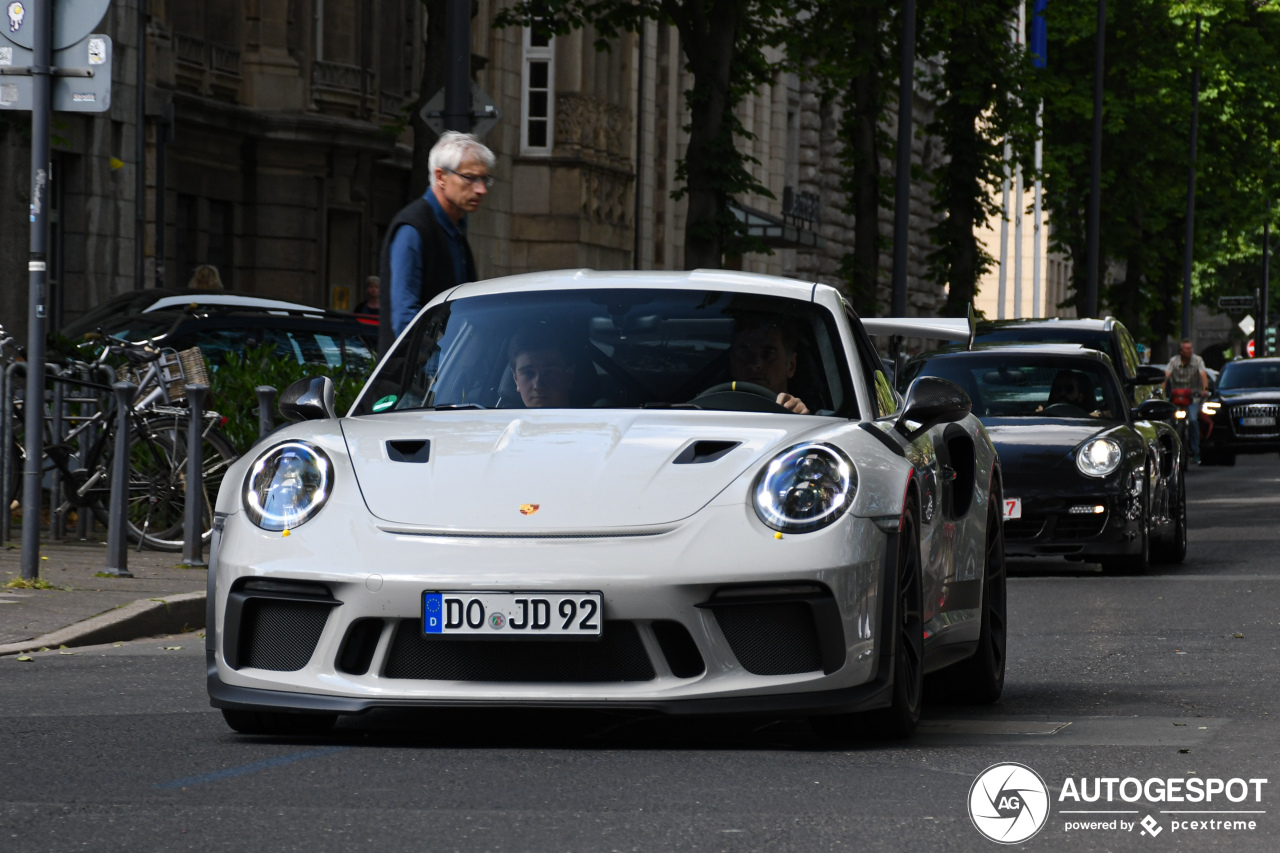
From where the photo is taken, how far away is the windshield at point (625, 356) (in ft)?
24.1

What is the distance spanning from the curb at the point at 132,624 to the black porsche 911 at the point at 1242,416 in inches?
1158

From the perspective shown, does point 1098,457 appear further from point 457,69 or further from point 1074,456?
point 457,69

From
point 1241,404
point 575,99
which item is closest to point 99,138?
point 575,99

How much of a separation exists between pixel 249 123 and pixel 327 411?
90.7 feet

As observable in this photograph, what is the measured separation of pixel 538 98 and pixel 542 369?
120 feet

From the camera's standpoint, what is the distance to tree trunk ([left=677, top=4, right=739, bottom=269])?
2703 cm

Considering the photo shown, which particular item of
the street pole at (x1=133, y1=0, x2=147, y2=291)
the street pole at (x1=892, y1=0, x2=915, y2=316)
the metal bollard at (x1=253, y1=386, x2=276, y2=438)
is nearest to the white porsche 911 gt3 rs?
the metal bollard at (x1=253, y1=386, x2=276, y2=438)

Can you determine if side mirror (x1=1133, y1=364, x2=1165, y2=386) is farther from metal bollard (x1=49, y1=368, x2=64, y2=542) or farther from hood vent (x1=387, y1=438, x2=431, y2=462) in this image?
hood vent (x1=387, y1=438, x2=431, y2=462)

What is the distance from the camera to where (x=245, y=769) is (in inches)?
245

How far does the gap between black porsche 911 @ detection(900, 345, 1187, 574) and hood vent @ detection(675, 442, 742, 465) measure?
842cm

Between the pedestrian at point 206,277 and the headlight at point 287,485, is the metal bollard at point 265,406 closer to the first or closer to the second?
the headlight at point 287,485

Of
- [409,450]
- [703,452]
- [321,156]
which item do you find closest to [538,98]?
[321,156]

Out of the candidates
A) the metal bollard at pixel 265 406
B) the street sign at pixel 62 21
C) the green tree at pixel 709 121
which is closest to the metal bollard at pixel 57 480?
the metal bollard at pixel 265 406

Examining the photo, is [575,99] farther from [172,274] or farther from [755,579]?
[755,579]
